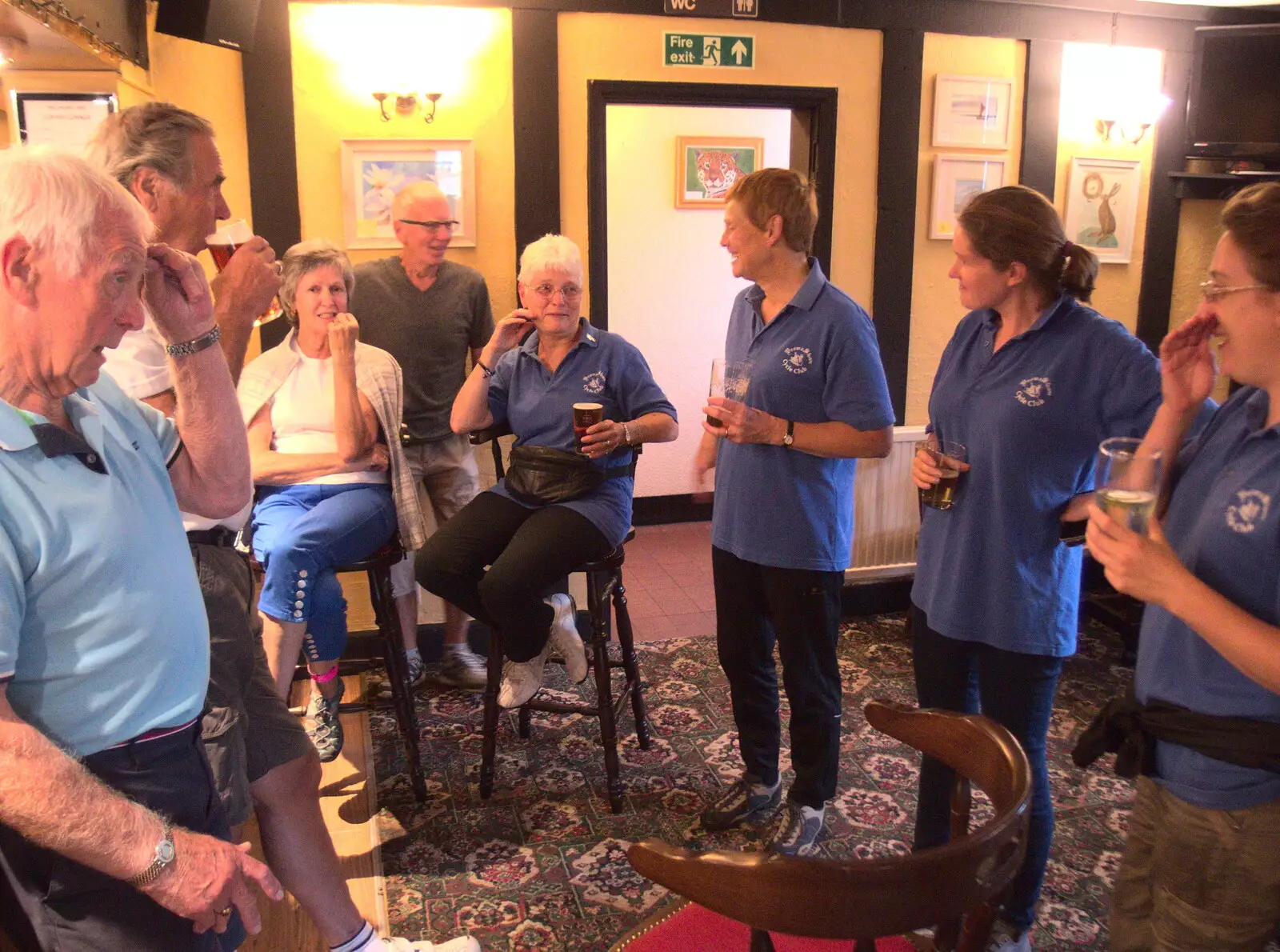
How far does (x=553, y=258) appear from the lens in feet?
9.95

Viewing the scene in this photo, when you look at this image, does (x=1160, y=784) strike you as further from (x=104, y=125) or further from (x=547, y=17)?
(x=547, y=17)

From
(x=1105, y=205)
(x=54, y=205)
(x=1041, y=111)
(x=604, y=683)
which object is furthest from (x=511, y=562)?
(x=1105, y=205)

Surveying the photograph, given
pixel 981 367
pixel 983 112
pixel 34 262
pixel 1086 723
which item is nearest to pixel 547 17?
pixel 983 112

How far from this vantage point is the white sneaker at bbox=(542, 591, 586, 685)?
3.01 metres

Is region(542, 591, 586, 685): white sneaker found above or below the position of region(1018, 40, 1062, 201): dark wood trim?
below

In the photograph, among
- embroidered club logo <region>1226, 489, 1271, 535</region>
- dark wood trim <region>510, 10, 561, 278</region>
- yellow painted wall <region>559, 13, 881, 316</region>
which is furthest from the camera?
yellow painted wall <region>559, 13, 881, 316</region>

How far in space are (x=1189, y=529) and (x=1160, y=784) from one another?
398 millimetres

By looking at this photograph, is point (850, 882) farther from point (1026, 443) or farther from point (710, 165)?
point (710, 165)

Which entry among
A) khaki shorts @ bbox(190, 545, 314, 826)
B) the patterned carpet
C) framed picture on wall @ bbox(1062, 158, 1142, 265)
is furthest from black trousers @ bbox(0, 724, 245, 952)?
framed picture on wall @ bbox(1062, 158, 1142, 265)

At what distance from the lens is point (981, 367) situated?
2.04 m

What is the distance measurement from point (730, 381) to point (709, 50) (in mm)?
2301

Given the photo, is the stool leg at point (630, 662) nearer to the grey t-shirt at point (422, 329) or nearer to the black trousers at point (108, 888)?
the grey t-shirt at point (422, 329)

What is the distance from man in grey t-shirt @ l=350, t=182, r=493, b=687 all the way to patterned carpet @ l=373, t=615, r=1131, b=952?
51cm

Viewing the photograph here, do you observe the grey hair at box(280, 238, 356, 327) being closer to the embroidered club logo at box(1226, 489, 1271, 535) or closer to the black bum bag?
the black bum bag
